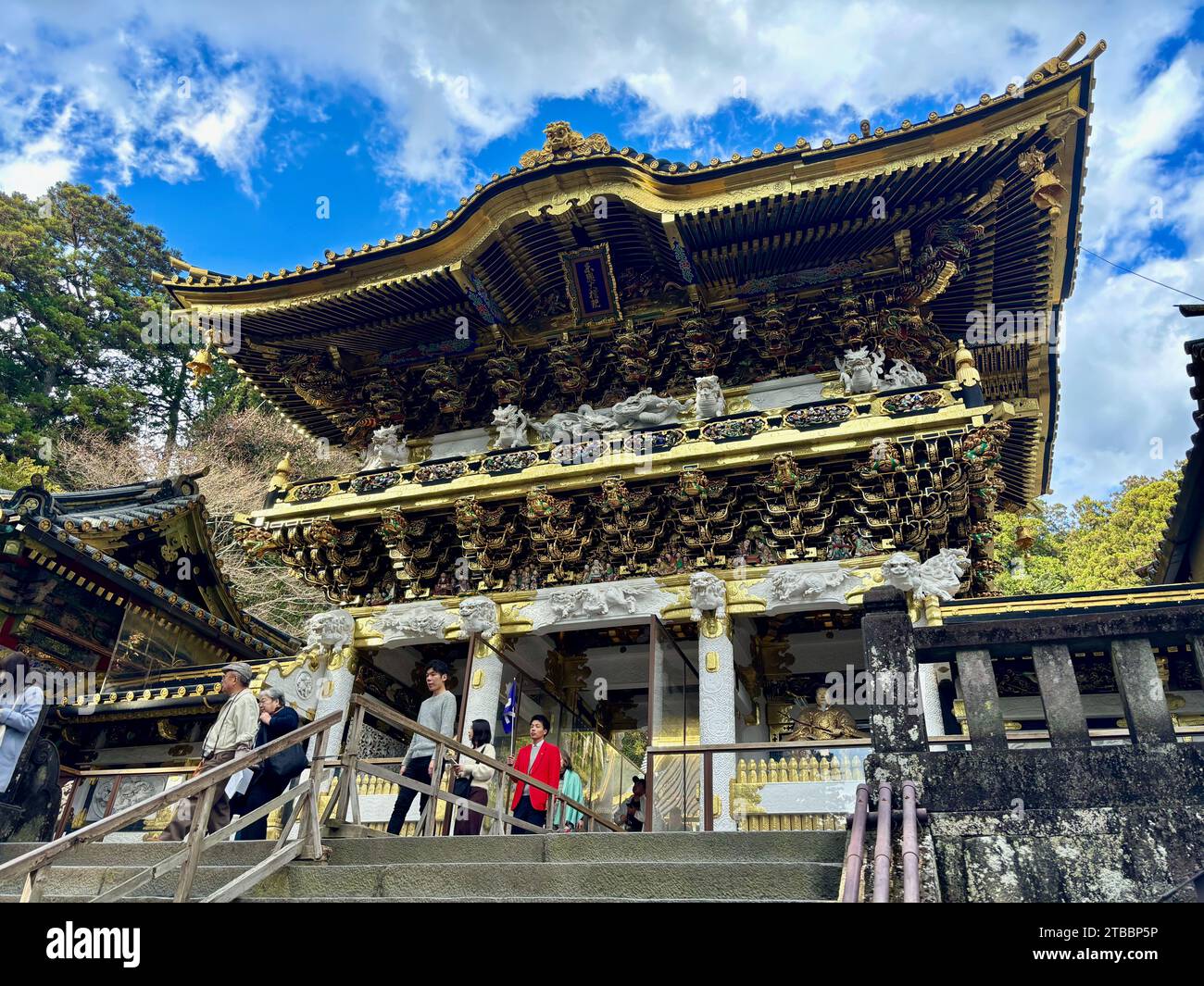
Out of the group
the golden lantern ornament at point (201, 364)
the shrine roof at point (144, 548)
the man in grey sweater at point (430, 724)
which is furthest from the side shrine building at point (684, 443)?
the man in grey sweater at point (430, 724)

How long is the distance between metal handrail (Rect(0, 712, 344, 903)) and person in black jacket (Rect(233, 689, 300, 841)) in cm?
77

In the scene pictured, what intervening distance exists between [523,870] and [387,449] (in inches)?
401

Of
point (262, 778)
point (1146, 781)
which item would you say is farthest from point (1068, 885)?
point (262, 778)

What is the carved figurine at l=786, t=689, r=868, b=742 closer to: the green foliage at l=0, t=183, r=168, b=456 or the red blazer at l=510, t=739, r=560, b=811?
the red blazer at l=510, t=739, r=560, b=811

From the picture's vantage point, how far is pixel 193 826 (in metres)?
4.96

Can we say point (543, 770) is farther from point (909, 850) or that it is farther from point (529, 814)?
point (909, 850)

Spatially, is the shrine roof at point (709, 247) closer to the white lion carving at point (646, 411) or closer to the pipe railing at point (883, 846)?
the white lion carving at point (646, 411)

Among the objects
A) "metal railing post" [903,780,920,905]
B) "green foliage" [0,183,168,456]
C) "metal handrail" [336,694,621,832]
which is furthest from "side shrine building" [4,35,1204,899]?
"green foliage" [0,183,168,456]

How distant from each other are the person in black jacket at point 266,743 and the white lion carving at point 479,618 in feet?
13.7

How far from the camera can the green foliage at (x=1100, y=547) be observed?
30.0 m

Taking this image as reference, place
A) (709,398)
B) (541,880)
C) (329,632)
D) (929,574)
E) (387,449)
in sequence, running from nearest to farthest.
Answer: (541,880) → (929,574) → (709,398) → (329,632) → (387,449)

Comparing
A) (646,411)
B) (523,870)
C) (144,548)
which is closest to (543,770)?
(523,870)

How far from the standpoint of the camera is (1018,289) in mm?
12297
